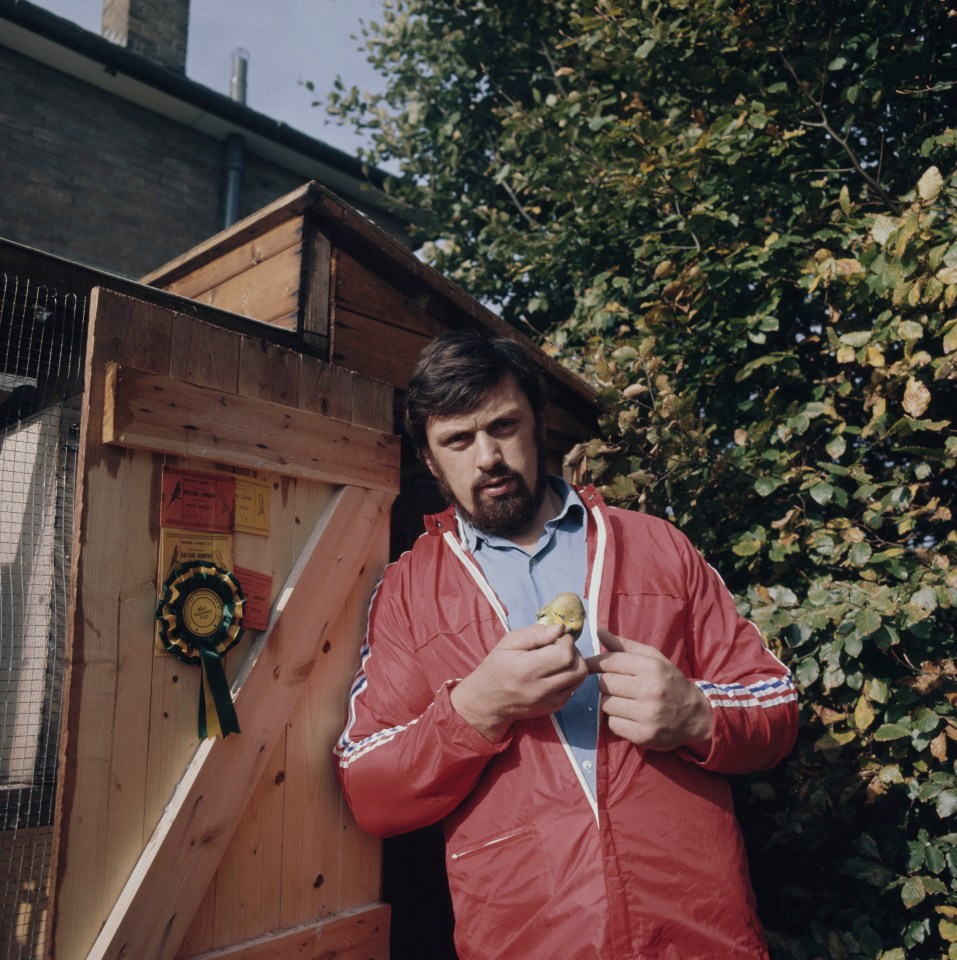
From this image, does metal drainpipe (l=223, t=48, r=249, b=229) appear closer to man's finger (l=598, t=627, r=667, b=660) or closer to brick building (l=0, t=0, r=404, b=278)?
brick building (l=0, t=0, r=404, b=278)

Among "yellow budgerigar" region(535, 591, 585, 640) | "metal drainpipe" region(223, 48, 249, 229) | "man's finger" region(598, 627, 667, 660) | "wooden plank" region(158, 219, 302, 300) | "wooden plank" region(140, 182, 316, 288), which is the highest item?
"metal drainpipe" region(223, 48, 249, 229)

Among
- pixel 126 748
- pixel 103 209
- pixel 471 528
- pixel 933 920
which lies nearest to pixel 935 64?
pixel 471 528

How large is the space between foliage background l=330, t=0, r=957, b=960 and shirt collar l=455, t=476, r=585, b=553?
1.13 meters

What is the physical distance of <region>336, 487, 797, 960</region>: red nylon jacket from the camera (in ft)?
6.30

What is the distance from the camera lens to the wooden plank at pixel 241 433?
2.07 metres

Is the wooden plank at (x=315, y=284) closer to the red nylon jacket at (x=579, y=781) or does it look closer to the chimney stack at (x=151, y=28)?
the red nylon jacket at (x=579, y=781)

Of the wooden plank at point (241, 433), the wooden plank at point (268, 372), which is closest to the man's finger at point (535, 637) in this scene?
the wooden plank at point (241, 433)

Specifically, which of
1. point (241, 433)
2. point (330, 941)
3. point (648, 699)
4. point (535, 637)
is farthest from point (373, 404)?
point (330, 941)

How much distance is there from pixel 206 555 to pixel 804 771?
8.26 ft

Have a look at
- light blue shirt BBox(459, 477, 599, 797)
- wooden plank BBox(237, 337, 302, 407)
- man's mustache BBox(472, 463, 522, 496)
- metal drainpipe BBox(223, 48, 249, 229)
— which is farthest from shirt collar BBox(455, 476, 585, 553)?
metal drainpipe BBox(223, 48, 249, 229)

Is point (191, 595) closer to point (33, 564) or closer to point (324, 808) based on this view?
point (33, 564)

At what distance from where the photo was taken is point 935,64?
12.4 ft

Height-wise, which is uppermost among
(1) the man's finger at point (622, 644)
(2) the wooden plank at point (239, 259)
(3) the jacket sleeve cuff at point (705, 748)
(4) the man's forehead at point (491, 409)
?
(2) the wooden plank at point (239, 259)

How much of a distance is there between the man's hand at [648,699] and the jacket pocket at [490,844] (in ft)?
1.13
